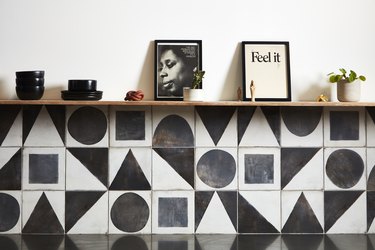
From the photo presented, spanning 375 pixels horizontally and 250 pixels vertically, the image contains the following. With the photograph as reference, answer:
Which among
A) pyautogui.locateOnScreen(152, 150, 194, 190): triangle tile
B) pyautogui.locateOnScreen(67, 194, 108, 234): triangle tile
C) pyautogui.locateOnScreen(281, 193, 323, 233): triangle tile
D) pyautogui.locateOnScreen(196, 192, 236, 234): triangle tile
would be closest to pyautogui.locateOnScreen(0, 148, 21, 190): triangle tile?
pyautogui.locateOnScreen(67, 194, 108, 234): triangle tile

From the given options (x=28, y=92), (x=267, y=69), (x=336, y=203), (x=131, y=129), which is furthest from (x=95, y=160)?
(x=336, y=203)

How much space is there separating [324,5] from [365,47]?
0.30 m

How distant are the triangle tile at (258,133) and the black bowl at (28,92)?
1.00 m

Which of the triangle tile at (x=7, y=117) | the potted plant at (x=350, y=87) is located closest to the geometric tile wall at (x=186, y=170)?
the triangle tile at (x=7, y=117)

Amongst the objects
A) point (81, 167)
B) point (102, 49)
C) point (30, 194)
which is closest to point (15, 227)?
point (30, 194)

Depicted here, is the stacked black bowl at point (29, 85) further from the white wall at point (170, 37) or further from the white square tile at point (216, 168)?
the white square tile at point (216, 168)

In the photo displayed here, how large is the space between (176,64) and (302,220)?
1.00m

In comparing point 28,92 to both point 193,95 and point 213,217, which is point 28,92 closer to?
point 193,95

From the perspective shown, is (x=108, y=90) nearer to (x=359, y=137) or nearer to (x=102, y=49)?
(x=102, y=49)

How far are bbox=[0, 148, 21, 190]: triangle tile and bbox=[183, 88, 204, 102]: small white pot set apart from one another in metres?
0.88

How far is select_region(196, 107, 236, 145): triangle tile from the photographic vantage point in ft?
7.59

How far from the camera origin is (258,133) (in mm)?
2320

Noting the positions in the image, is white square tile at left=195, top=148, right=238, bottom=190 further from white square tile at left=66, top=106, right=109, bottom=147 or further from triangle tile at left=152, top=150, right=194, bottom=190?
white square tile at left=66, top=106, right=109, bottom=147

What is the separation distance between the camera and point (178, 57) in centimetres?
230
